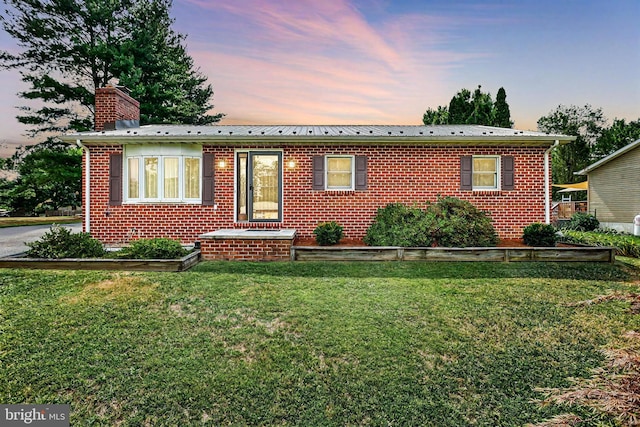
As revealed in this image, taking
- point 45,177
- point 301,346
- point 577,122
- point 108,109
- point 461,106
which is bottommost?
point 301,346

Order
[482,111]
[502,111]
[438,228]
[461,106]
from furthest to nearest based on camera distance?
[461,106] → [482,111] → [502,111] → [438,228]

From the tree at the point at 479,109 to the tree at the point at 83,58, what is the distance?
1791 cm

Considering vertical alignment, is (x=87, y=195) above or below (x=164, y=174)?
below

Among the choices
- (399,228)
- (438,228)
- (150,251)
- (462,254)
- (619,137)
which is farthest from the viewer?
(619,137)

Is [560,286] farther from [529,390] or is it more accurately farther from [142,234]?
[142,234]

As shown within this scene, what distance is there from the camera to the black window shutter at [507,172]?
8.73m

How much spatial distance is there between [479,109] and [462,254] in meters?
18.4

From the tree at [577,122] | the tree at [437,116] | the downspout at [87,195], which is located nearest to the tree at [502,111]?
the tree at [437,116]

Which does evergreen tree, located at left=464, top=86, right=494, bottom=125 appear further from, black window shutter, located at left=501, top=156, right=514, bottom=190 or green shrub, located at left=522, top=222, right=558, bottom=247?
green shrub, located at left=522, top=222, right=558, bottom=247

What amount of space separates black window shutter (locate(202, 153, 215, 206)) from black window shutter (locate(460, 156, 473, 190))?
21.7 feet

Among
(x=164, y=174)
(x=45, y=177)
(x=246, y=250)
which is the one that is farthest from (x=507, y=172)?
(x=45, y=177)

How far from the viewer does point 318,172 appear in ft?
28.6

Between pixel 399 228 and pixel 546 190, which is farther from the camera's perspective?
pixel 546 190

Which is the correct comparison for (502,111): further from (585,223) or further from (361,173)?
(361,173)
